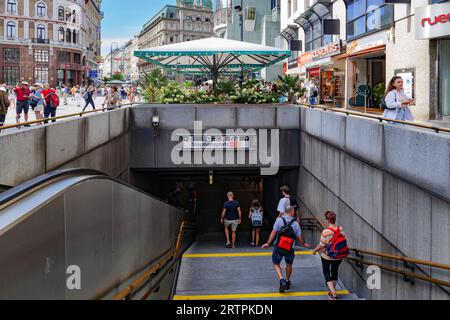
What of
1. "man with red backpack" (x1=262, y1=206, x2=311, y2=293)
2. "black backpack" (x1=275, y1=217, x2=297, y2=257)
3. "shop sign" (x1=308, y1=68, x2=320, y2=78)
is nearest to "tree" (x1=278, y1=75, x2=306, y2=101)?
"man with red backpack" (x1=262, y1=206, x2=311, y2=293)

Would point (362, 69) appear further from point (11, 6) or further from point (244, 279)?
point (11, 6)

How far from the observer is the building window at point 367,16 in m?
19.6

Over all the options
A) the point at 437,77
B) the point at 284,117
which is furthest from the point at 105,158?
the point at 437,77

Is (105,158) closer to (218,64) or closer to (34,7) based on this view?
(218,64)

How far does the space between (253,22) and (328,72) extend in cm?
2785

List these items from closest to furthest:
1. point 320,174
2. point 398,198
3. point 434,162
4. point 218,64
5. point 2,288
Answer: point 2,288
point 434,162
point 398,198
point 320,174
point 218,64

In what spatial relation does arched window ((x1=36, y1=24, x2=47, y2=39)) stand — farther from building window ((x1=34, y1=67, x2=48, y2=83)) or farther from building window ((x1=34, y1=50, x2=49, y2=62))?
building window ((x1=34, y1=67, x2=48, y2=83))

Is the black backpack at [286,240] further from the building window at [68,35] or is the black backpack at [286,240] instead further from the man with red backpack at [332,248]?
the building window at [68,35]

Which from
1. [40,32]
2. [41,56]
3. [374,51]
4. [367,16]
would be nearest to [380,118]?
[374,51]

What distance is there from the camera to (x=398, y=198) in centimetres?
778

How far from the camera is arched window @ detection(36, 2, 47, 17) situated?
238 feet

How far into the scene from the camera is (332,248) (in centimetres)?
852

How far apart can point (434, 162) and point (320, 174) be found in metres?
7.35
